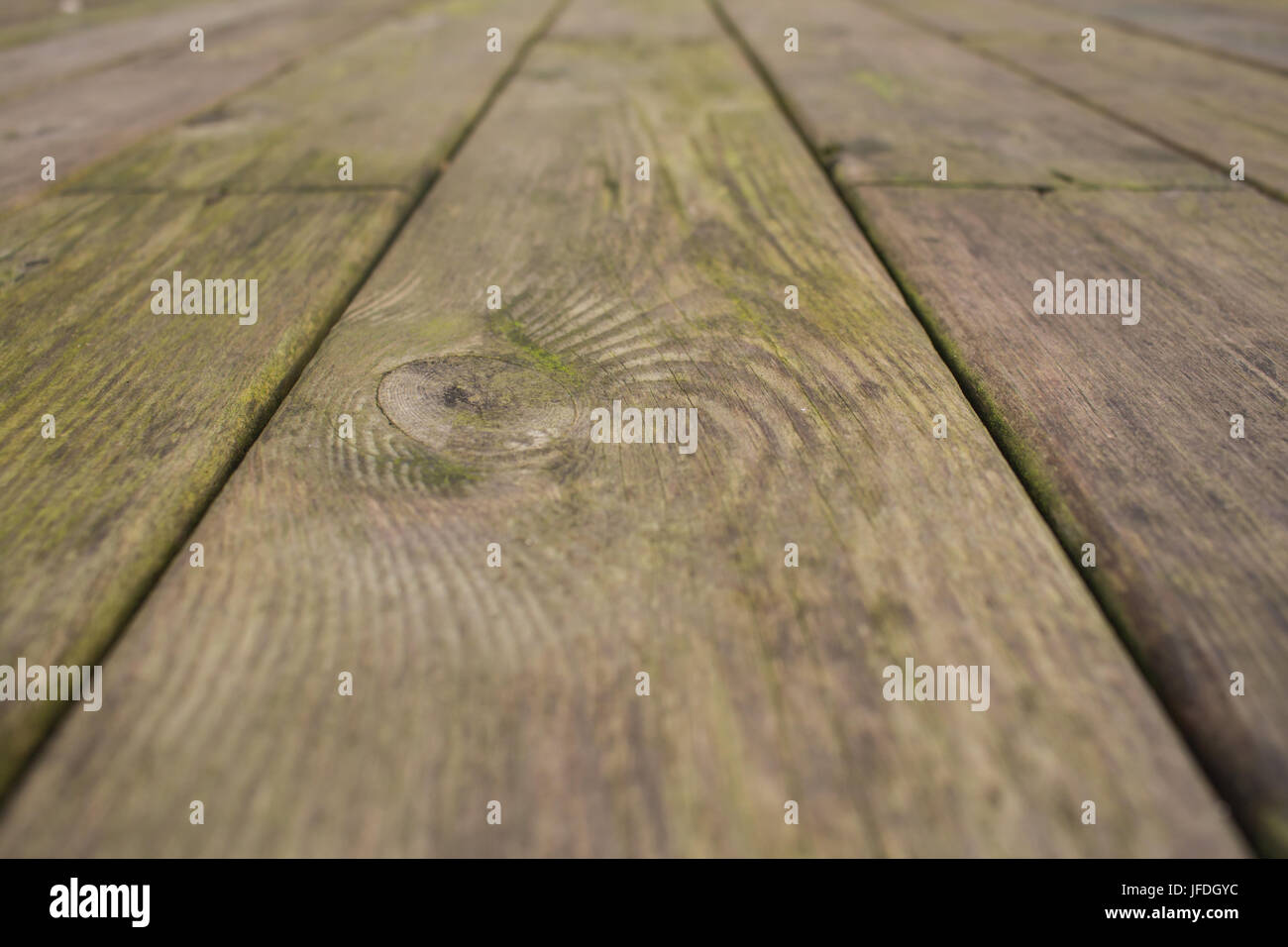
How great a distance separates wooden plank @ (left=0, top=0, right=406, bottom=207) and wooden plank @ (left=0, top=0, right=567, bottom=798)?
25cm

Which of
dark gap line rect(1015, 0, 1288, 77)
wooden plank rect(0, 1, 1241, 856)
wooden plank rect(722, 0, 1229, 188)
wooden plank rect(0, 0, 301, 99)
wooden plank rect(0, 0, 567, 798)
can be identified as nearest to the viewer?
wooden plank rect(0, 1, 1241, 856)

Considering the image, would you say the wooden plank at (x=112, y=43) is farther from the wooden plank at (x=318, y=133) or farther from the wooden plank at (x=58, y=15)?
the wooden plank at (x=318, y=133)

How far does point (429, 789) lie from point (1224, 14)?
283 cm

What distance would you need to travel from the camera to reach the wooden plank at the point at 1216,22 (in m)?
1.65

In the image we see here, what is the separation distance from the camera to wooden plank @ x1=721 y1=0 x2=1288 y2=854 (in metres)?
0.40

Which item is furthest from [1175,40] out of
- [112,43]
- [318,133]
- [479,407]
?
[112,43]

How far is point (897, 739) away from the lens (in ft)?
1.22

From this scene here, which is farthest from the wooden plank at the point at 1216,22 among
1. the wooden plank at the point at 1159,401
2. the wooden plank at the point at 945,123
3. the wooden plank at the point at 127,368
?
the wooden plank at the point at 127,368

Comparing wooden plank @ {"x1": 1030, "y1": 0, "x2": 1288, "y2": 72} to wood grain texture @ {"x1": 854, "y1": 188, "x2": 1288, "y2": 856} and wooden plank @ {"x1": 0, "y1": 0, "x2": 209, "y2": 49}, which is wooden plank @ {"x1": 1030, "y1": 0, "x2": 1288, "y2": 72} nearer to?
wood grain texture @ {"x1": 854, "y1": 188, "x2": 1288, "y2": 856}

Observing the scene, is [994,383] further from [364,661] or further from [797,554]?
[364,661]

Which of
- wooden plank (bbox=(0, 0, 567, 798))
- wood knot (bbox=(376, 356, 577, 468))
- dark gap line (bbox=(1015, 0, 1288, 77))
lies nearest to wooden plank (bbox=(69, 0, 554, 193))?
wooden plank (bbox=(0, 0, 567, 798))

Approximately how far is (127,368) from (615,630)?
505mm

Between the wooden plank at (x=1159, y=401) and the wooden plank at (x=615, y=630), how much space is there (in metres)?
0.03

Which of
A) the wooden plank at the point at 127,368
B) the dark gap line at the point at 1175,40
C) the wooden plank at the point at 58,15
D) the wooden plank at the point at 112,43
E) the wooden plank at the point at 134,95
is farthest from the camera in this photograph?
the wooden plank at the point at 58,15
